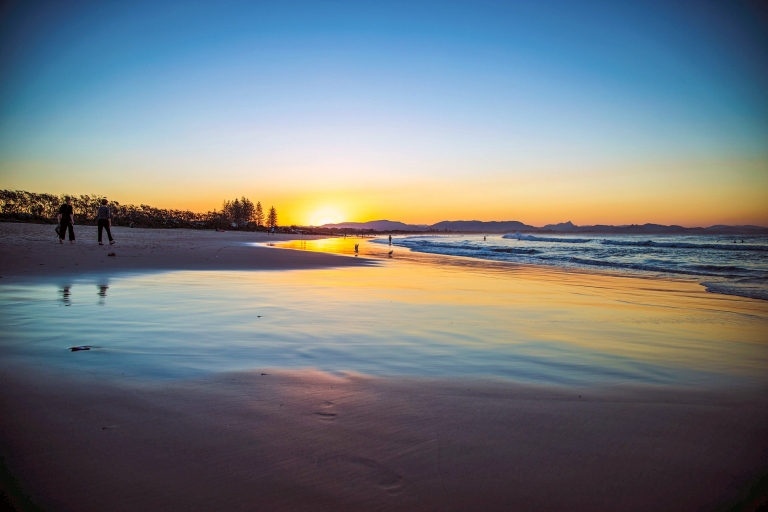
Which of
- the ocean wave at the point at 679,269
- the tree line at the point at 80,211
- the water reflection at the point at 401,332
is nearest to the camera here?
the water reflection at the point at 401,332

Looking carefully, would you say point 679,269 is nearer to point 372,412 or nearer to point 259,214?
point 372,412

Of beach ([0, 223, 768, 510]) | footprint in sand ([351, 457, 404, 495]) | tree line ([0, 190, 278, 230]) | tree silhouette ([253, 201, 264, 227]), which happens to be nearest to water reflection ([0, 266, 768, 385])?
beach ([0, 223, 768, 510])

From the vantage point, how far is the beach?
1.63 m

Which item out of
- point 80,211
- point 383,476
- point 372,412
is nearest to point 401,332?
point 372,412

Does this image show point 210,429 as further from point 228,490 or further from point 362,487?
point 362,487

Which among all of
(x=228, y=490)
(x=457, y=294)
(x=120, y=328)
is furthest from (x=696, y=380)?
(x=120, y=328)

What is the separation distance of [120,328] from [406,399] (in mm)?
3292

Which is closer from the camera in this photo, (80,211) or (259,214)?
(80,211)

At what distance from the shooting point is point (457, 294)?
24.9 feet

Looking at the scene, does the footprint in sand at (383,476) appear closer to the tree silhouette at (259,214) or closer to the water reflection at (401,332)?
the water reflection at (401,332)

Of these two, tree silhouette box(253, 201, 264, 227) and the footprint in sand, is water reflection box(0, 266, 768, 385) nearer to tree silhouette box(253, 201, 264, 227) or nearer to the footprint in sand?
the footprint in sand

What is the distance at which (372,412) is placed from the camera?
234 cm

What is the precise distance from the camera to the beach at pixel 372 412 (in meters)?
1.63

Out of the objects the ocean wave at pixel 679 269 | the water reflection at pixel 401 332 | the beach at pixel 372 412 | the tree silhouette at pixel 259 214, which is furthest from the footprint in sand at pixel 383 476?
the tree silhouette at pixel 259 214
